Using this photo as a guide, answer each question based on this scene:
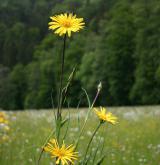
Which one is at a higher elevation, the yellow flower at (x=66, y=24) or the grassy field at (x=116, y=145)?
the yellow flower at (x=66, y=24)

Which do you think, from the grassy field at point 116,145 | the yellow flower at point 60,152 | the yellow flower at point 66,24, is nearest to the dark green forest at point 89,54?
the grassy field at point 116,145

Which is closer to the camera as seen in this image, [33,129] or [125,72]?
[33,129]

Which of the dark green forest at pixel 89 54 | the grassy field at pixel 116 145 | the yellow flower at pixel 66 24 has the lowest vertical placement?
the grassy field at pixel 116 145

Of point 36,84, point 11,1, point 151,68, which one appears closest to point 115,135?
point 151,68

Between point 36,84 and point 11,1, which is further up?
point 11,1

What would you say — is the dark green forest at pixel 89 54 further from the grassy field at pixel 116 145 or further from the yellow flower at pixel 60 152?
the yellow flower at pixel 60 152

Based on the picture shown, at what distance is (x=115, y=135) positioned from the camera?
421 inches

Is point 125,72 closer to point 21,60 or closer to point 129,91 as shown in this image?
point 129,91

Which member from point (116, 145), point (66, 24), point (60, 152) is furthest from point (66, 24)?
point (116, 145)

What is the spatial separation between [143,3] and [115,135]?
40.8m

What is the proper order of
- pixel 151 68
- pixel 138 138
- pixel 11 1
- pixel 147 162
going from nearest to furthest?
pixel 147 162
pixel 138 138
pixel 151 68
pixel 11 1

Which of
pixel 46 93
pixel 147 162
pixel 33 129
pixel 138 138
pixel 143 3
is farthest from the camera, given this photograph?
pixel 46 93

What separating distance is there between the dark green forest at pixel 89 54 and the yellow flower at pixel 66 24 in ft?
91.1

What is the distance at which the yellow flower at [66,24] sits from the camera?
280 cm
